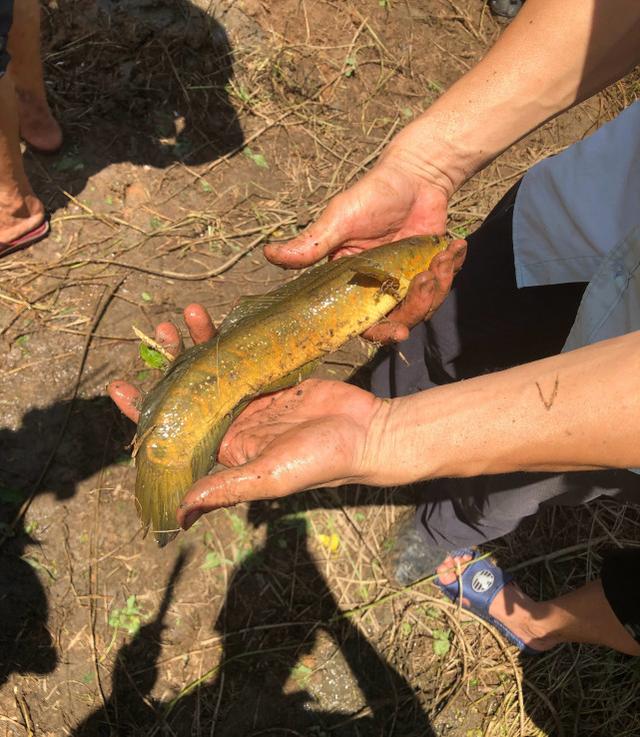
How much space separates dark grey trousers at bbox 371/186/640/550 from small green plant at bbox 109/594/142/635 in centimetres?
183

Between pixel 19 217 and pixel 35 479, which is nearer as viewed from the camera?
pixel 35 479

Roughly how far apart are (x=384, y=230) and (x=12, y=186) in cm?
239

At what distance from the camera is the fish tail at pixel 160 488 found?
93.6 inches

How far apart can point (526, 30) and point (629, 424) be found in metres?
1.49

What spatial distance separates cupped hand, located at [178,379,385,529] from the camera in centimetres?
194

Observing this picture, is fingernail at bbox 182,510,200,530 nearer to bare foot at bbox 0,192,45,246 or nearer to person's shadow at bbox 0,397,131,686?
person's shadow at bbox 0,397,131,686

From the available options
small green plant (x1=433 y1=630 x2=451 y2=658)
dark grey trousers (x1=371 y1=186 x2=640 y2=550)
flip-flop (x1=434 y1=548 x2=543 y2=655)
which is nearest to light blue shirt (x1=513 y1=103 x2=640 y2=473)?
dark grey trousers (x1=371 y1=186 x2=640 y2=550)

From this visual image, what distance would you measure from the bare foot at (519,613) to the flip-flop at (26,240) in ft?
11.1

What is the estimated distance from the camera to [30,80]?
12.9ft

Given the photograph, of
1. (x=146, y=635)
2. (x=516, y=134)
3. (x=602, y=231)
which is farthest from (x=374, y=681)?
(x=516, y=134)

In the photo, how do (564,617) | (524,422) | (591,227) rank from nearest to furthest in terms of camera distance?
(524,422) → (591,227) → (564,617)

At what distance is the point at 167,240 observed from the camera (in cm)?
420

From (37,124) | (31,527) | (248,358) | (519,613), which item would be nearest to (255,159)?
(37,124)

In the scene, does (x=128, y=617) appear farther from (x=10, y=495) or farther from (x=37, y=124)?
(x=37, y=124)
